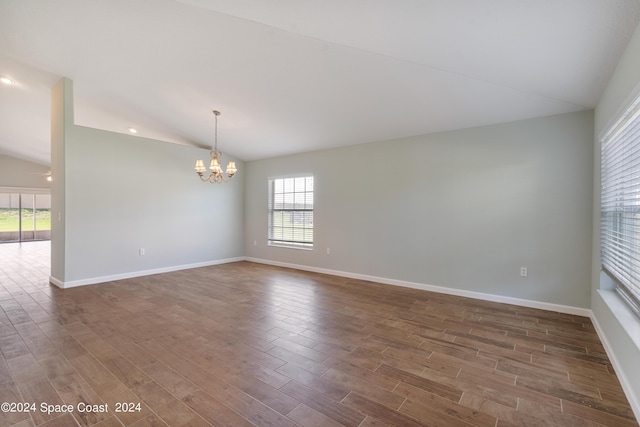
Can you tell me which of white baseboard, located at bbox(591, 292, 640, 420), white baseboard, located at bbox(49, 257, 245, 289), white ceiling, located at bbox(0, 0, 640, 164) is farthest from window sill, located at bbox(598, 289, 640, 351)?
white baseboard, located at bbox(49, 257, 245, 289)

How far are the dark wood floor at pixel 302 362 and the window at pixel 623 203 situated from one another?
725 mm

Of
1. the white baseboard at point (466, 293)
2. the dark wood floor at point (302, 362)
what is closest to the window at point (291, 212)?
the white baseboard at point (466, 293)

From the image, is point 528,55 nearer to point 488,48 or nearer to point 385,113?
point 488,48

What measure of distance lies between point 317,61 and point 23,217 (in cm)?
1308

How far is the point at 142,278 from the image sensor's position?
5156 millimetres

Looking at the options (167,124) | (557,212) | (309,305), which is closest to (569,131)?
(557,212)

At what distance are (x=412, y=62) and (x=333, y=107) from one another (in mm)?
1419

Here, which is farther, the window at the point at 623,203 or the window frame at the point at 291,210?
the window frame at the point at 291,210

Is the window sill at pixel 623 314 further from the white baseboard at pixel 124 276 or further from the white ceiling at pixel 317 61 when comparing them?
the white baseboard at pixel 124 276

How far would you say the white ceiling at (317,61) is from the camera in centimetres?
203

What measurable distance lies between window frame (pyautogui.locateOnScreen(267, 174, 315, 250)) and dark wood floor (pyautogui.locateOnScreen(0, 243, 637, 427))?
7.27 ft

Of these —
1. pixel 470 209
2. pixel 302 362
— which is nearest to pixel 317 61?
pixel 470 209

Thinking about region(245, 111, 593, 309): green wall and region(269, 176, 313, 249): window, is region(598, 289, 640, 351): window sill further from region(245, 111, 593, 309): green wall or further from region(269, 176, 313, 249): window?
region(269, 176, 313, 249): window

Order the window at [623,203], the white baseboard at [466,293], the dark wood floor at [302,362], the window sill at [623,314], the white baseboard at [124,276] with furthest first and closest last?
the white baseboard at [124,276] → the white baseboard at [466,293] → the window at [623,203] → the window sill at [623,314] → the dark wood floor at [302,362]
